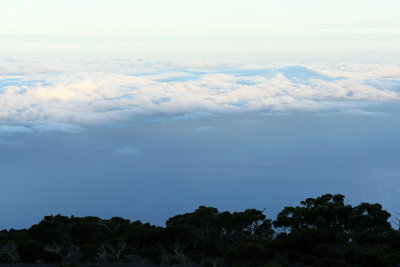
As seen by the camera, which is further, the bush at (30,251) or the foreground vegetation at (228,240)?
the bush at (30,251)

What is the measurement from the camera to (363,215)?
4166cm

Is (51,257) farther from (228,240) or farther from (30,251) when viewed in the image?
(228,240)

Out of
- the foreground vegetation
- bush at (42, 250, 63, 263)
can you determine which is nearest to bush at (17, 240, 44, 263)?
the foreground vegetation

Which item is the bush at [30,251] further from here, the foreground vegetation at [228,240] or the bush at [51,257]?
the bush at [51,257]

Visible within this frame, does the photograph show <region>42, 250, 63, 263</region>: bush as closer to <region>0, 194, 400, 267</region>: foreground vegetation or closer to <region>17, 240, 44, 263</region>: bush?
<region>0, 194, 400, 267</region>: foreground vegetation

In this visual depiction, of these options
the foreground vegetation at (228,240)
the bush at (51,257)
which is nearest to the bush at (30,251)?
the foreground vegetation at (228,240)

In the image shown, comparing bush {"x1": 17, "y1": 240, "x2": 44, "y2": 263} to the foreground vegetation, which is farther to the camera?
bush {"x1": 17, "y1": 240, "x2": 44, "y2": 263}

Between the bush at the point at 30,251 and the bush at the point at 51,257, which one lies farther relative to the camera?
the bush at the point at 30,251

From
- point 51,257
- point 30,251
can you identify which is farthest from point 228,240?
point 30,251

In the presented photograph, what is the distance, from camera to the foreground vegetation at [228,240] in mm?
28953

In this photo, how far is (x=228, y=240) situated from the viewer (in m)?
42.4

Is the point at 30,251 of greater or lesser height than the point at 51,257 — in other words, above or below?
above

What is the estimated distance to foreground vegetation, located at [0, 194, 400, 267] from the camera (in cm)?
2895

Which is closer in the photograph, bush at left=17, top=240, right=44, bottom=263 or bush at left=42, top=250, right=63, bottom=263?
bush at left=42, top=250, right=63, bottom=263
